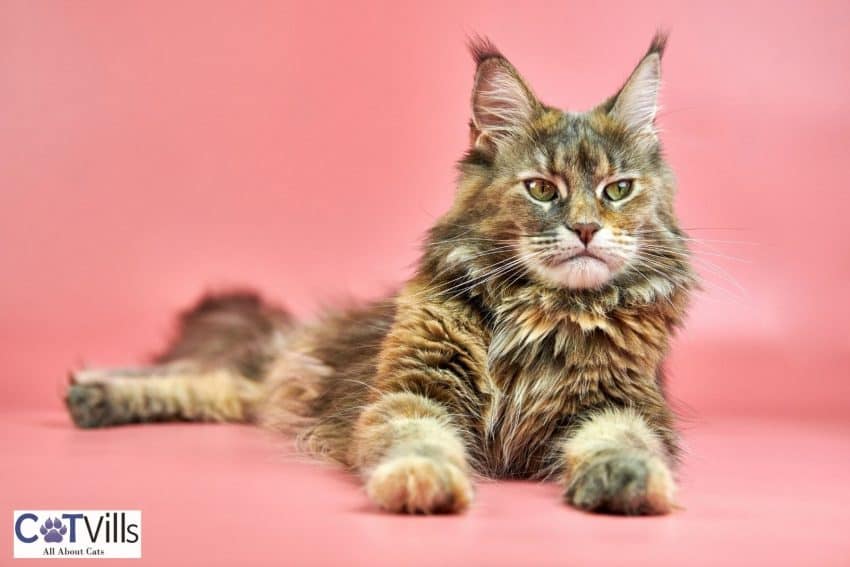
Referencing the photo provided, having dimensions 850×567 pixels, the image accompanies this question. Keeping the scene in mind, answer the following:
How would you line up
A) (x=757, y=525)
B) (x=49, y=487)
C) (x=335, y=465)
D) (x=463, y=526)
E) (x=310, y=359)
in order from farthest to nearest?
(x=310, y=359)
(x=335, y=465)
(x=49, y=487)
(x=757, y=525)
(x=463, y=526)

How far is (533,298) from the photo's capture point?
375 cm

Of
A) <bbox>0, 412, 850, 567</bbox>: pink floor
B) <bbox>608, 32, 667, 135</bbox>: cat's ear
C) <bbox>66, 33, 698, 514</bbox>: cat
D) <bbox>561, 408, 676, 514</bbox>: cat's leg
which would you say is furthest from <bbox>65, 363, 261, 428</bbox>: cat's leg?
<bbox>608, 32, 667, 135</bbox>: cat's ear

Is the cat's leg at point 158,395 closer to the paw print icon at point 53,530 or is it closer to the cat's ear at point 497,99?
the paw print icon at point 53,530

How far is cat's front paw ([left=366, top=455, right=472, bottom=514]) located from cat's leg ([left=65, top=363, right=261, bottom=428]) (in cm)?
224

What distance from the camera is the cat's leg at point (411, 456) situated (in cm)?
301

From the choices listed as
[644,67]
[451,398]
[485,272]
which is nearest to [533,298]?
[485,272]

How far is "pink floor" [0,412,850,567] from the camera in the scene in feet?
9.16

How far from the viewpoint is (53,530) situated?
9.83 feet

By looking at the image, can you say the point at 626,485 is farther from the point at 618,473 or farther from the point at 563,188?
the point at 563,188

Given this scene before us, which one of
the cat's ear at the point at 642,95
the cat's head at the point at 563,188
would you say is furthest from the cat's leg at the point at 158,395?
the cat's ear at the point at 642,95

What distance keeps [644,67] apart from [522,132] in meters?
0.49

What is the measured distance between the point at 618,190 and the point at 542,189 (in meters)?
0.26

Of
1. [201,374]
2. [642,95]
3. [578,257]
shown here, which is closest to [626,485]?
[578,257]

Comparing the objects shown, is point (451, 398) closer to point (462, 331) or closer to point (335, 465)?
point (462, 331)
